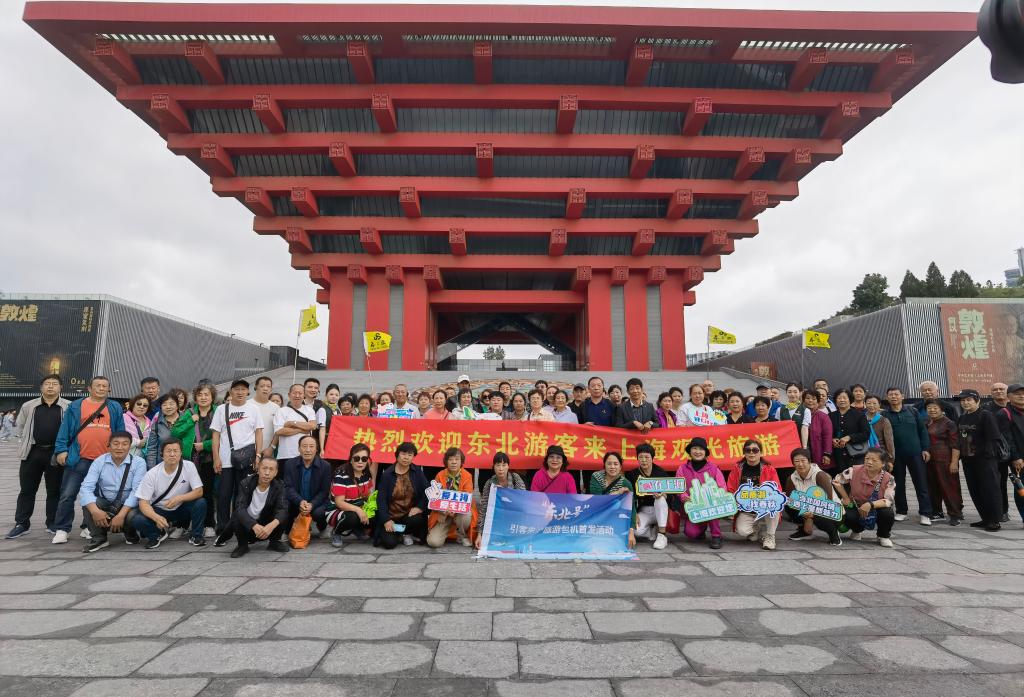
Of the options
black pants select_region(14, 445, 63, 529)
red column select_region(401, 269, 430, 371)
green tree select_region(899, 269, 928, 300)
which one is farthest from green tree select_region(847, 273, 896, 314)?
black pants select_region(14, 445, 63, 529)

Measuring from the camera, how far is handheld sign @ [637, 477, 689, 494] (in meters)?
5.56

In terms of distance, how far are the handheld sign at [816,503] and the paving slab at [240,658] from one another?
512cm

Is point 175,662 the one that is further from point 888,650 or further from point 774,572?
point 774,572

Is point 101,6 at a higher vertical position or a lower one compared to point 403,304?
higher

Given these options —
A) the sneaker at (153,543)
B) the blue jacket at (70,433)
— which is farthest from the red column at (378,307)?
the sneaker at (153,543)

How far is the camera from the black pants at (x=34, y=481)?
5.79 meters

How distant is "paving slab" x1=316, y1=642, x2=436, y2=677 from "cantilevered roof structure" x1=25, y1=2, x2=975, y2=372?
20.3 m

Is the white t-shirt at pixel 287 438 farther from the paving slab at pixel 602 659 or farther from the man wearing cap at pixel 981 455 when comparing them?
the man wearing cap at pixel 981 455

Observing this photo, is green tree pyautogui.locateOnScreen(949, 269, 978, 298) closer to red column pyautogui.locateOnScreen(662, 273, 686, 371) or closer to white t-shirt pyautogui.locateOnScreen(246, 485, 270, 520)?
red column pyautogui.locateOnScreen(662, 273, 686, 371)

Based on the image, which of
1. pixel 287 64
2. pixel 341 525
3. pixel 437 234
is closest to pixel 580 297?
pixel 437 234

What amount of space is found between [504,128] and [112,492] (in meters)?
20.9

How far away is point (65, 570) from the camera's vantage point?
14.7 ft

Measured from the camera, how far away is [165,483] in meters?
5.48

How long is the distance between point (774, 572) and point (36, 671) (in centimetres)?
524
